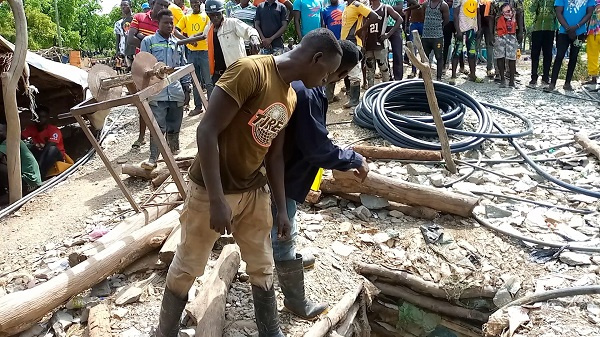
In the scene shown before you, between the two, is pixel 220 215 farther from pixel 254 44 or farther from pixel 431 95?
pixel 254 44

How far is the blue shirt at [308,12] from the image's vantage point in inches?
305

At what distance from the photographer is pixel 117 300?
10.5ft

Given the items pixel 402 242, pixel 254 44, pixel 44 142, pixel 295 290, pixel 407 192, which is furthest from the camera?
pixel 44 142

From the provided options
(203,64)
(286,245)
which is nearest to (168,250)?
(286,245)

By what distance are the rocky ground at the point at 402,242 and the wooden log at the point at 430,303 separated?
3.6 inches

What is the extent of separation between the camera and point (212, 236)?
236 centimetres

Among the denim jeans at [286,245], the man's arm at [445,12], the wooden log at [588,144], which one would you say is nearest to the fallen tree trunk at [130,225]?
the denim jeans at [286,245]

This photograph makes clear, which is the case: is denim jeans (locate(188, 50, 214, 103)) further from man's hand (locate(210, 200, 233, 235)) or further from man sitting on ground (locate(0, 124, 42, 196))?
man's hand (locate(210, 200, 233, 235))

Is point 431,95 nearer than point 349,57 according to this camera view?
No

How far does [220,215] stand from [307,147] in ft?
2.28

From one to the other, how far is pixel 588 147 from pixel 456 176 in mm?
1679

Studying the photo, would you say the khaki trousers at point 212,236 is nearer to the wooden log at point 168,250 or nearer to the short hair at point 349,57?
the short hair at point 349,57

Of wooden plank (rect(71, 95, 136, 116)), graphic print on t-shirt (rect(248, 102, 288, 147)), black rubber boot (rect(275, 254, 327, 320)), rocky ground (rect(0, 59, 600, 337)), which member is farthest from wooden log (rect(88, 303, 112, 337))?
graphic print on t-shirt (rect(248, 102, 288, 147))

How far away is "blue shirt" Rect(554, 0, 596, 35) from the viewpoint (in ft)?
25.7
